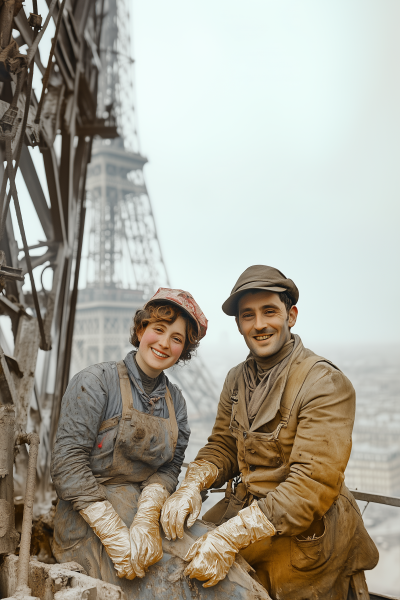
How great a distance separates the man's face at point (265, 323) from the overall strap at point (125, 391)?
68cm

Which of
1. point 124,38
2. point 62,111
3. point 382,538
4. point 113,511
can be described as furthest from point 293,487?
point 124,38

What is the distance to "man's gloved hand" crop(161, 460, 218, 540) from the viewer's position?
2262mm

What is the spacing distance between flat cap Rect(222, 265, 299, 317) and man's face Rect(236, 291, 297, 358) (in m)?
0.06

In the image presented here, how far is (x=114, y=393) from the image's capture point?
8.00 ft

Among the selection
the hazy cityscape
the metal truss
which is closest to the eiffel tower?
the hazy cityscape

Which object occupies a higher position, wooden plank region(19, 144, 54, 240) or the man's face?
wooden plank region(19, 144, 54, 240)

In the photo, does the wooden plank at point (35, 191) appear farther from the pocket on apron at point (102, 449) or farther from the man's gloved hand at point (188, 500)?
the man's gloved hand at point (188, 500)

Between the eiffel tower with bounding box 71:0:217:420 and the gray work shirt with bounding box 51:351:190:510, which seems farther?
the eiffel tower with bounding box 71:0:217:420

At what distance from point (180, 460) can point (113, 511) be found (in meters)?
0.57

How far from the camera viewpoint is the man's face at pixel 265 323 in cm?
261

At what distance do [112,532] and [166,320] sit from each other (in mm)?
1014

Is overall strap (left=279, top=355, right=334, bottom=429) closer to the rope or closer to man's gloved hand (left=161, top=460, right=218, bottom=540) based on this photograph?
man's gloved hand (left=161, top=460, right=218, bottom=540)

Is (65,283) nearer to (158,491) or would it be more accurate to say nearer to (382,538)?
(158,491)

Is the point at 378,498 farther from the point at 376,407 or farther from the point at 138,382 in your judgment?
the point at 376,407
